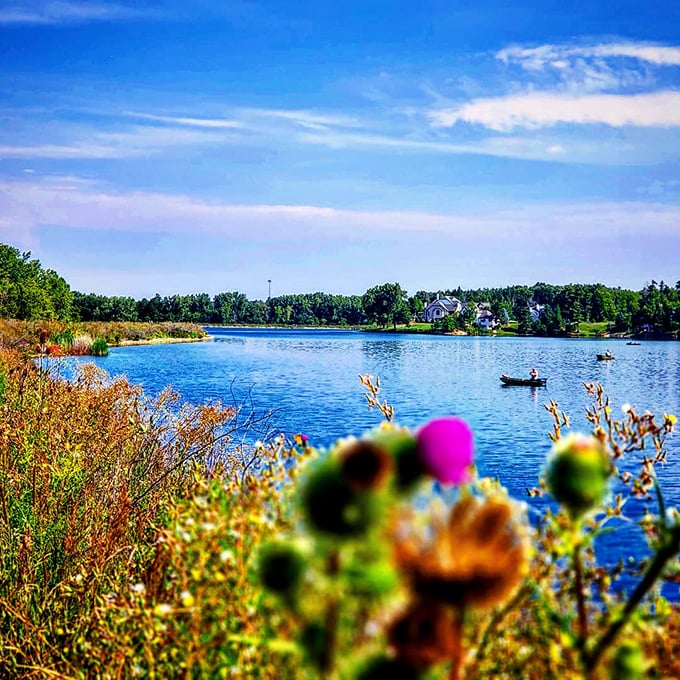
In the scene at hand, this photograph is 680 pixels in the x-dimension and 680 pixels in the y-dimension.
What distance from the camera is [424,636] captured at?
2.14 feet

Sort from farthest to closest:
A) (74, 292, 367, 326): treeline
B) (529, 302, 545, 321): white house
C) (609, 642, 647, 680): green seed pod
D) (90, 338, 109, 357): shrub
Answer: (74, 292, 367, 326): treeline
(529, 302, 545, 321): white house
(90, 338, 109, 357): shrub
(609, 642, 647, 680): green seed pod

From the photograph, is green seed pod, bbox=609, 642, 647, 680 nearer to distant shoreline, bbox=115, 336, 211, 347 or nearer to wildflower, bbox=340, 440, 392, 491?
wildflower, bbox=340, 440, 392, 491

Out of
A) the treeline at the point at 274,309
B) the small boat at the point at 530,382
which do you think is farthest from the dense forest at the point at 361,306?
the small boat at the point at 530,382

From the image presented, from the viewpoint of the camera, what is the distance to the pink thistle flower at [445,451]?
0.72 m

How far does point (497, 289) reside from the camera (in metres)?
171

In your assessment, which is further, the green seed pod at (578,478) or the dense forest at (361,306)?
the dense forest at (361,306)

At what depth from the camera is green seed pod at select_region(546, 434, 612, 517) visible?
2.82ft

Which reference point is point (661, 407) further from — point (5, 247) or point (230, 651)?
point (5, 247)

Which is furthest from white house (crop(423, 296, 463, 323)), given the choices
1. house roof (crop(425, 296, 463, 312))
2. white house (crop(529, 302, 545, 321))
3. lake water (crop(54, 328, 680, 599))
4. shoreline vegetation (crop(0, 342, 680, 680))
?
shoreline vegetation (crop(0, 342, 680, 680))

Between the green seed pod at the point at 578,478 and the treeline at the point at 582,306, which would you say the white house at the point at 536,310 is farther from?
the green seed pod at the point at 578,478

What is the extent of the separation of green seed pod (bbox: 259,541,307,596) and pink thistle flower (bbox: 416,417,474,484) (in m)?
0.16

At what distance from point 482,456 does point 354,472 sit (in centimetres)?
1766

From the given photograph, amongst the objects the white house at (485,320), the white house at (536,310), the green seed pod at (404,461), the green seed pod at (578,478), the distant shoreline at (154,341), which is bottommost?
the distant shoreline at (154,341)

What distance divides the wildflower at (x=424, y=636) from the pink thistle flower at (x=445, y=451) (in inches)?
4.8
